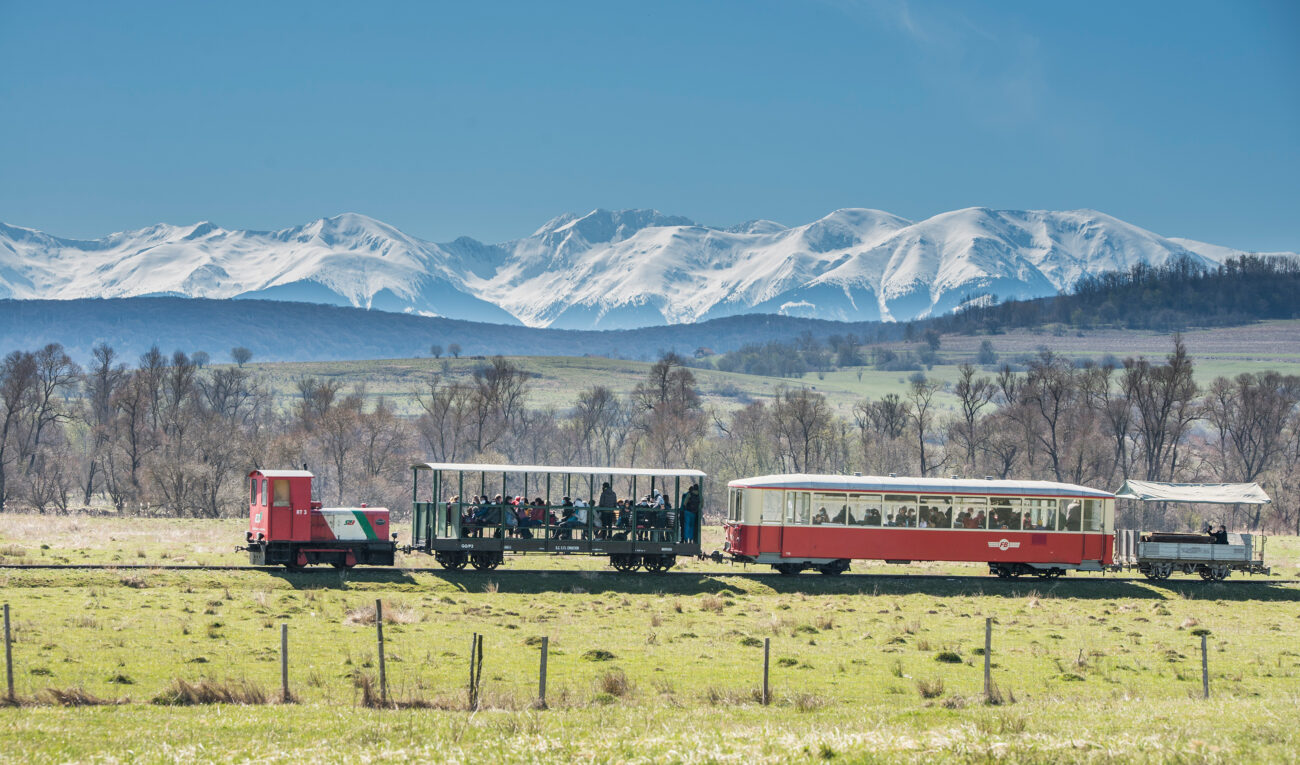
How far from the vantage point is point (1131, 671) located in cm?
2303

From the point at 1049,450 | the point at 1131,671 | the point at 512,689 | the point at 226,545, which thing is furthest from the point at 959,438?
the point at 512,689

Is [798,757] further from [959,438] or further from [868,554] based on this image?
[959,438]

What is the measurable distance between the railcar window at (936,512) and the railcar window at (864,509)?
154cm

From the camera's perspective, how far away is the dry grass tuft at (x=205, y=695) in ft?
57.2

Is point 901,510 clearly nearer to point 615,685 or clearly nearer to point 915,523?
point 915,523

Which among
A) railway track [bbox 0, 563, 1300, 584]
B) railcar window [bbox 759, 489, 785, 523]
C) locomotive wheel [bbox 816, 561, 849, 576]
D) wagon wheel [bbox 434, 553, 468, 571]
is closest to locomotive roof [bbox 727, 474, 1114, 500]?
railcar window [bbox 759, 489, 785, 523]

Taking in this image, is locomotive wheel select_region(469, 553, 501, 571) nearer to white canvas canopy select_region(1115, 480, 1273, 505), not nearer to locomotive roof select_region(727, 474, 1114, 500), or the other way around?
locomotive roof select_region(727, 474, 1114, 500)

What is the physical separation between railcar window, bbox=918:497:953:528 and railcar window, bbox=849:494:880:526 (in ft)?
5.06

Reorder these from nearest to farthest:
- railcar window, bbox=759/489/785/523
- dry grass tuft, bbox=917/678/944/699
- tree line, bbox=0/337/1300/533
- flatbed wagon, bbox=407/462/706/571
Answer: dry grass tuft, bbox=917/678/944/699, flatbed wagon, bbox=407/462/706/571, railcar window, bbox=759/489/785/523, tree line, bbox=0/337/1300/533

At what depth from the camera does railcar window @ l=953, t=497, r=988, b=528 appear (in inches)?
1555

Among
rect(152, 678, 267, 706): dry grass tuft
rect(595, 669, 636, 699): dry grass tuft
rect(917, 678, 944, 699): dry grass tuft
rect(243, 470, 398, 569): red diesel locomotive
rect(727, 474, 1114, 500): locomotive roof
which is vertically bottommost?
rect(917, 678, 944, 699): dry grass tuft

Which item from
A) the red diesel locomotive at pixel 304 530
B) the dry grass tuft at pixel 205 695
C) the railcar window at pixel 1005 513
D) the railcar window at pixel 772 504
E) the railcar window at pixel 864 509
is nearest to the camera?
the dry grass tuft at pixel 205 695

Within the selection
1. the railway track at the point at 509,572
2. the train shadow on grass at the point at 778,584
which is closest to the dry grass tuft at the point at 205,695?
the train shadow on grass at the point at 778,584

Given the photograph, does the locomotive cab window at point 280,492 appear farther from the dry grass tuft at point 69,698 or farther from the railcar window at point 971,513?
the railcar window at point 971,513
